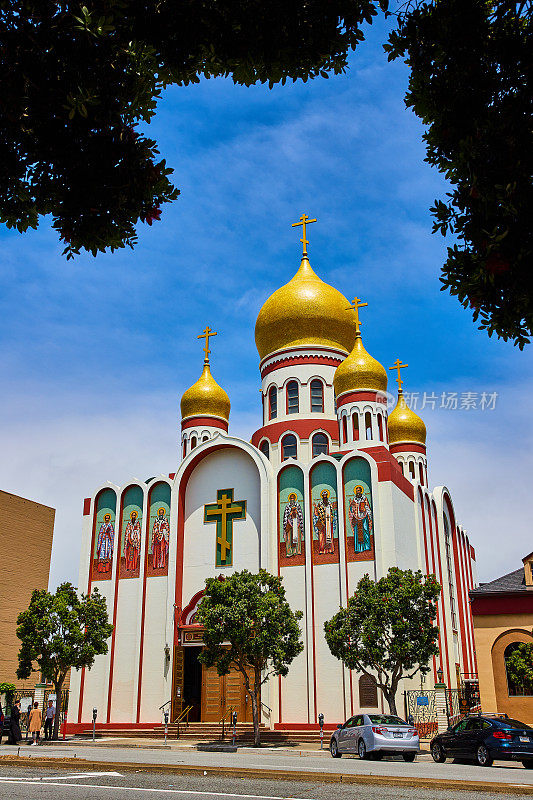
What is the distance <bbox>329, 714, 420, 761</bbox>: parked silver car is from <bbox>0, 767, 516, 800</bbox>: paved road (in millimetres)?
6662

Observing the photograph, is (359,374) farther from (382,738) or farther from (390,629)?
(382,738)

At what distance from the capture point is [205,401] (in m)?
43.1

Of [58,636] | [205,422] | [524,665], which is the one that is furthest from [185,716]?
[205,422]

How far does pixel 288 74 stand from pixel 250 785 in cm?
1044

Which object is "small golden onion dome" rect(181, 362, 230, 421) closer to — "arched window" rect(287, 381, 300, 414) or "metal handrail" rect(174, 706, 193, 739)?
"arched window" rect(287, 381, 300, 414)

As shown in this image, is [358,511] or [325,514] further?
[325,514]

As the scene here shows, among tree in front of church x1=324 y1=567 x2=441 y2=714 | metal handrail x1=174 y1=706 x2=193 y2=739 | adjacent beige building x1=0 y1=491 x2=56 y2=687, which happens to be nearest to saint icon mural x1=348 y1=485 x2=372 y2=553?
tree in front of church x1=324 y1=567 x2=441 y2=714

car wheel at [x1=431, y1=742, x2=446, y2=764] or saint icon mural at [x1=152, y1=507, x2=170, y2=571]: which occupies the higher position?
saint icon mural at [x1=152, y1=507, x2=170, y2=571]

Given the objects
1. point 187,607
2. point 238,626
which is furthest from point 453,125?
point 187,607

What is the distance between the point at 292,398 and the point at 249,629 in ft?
53.7

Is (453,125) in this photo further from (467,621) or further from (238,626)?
(467,621)

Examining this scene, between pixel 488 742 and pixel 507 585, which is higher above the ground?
pixel 507 585

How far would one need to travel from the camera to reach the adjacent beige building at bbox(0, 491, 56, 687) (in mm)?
45219

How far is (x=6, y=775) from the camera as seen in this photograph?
14.1 meters
